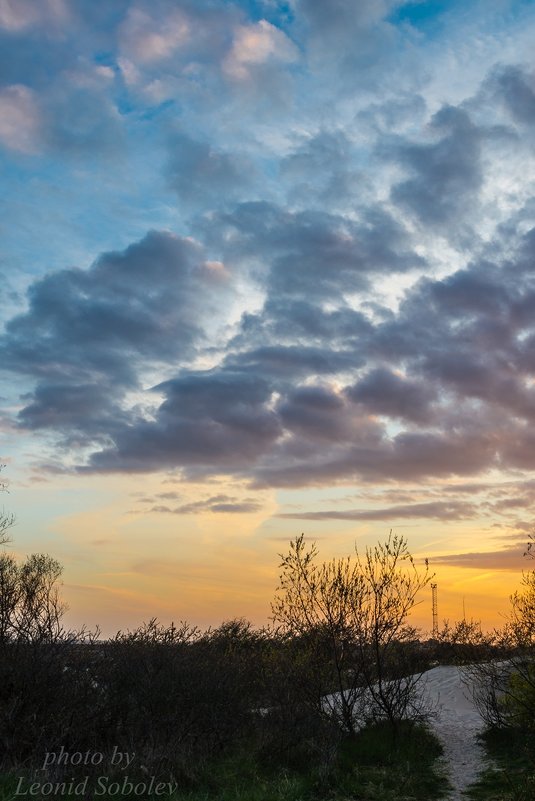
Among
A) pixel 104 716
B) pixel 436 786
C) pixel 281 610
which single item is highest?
pixel 281 610

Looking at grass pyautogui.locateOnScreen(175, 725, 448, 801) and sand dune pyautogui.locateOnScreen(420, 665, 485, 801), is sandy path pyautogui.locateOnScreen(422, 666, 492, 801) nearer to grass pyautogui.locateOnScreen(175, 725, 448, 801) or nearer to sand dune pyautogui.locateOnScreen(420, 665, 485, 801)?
sand dune pyautogui.locateOnScreen(420, 665, 485, 801)

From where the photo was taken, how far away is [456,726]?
21094 mm

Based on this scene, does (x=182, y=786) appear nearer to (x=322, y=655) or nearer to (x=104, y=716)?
(x=104, y=716)

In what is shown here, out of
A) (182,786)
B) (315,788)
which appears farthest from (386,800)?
(182,786)

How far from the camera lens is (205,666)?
16.7 m

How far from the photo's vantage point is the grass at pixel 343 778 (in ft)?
37.1

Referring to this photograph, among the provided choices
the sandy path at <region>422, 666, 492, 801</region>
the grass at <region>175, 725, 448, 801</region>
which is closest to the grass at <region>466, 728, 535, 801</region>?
the sandy path at <region>422, 666, 492, 801</region>

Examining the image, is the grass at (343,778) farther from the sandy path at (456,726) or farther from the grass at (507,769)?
the grass at (507,769)

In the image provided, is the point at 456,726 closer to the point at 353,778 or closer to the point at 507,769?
the point at 507,769

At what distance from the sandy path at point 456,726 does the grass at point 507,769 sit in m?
0.30

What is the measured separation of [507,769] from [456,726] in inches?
241

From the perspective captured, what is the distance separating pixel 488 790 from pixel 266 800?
5.29 m

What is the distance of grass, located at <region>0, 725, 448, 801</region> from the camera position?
11305 millimetres

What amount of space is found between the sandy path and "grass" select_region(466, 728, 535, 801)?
30cm
